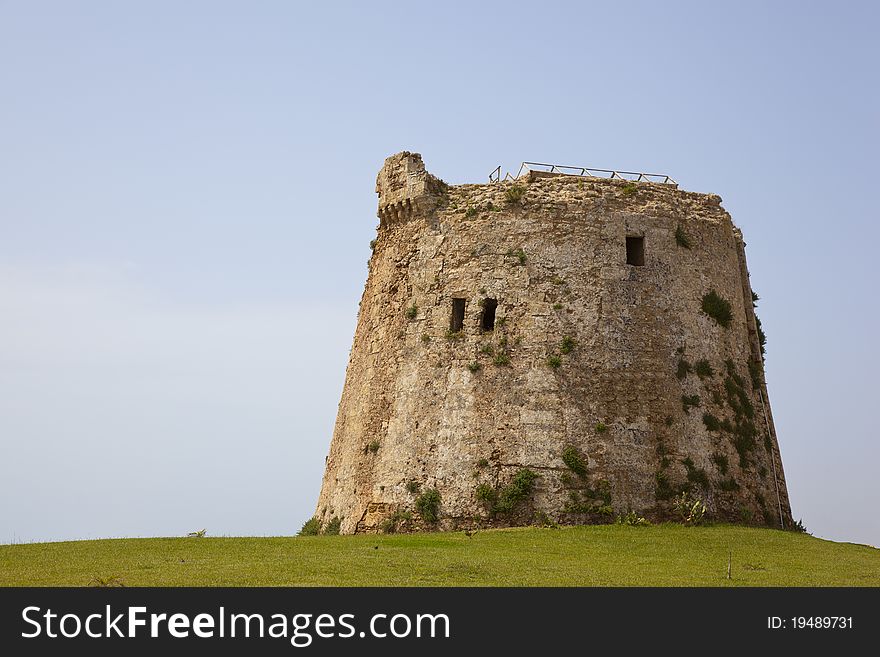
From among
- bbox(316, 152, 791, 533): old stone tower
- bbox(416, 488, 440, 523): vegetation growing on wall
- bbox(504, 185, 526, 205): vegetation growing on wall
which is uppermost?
bbox(504, 185, 526, 205): vegetation growing on wall

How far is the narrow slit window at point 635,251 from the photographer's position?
30.7 meters

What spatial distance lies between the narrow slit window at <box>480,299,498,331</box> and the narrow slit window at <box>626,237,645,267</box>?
154 inches

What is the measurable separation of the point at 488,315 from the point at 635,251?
445 cm

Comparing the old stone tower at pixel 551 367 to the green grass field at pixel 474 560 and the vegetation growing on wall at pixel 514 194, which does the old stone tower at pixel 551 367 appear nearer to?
the vegetation growing on wall at pixel 514 194

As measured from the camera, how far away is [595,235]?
3031cm

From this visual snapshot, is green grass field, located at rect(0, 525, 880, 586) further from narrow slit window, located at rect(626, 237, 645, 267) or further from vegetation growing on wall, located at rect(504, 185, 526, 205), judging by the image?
vegetation growing on wall, located at rect(504, 185, 526, 205)

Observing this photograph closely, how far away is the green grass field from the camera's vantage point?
19.9 m

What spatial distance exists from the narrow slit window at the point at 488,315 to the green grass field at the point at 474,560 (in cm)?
576
